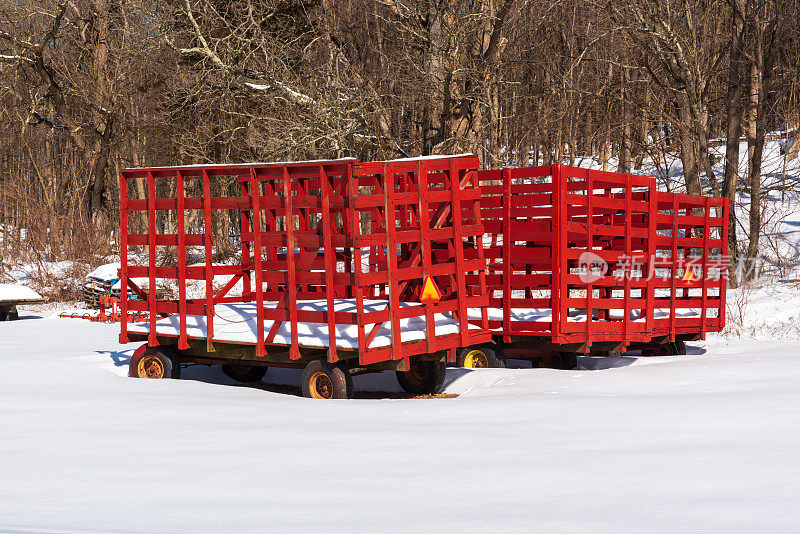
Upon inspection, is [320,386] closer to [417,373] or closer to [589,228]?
[417,373]

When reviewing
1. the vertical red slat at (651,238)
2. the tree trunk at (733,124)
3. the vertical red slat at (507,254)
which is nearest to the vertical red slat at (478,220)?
the vertical red slat at (507,254)

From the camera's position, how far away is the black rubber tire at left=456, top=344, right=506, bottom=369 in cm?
977

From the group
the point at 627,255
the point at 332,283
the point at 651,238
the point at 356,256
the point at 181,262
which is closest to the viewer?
the point at 356,256

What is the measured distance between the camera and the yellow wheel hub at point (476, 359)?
9.77 meters

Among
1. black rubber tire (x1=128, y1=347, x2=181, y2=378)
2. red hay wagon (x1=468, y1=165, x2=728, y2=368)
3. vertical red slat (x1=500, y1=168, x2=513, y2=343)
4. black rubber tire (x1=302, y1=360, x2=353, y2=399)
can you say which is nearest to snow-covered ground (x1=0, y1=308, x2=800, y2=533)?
black rubber tire (x1=302, y1=360, x2=353, y2=399)

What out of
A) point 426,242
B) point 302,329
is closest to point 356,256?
point 426,242

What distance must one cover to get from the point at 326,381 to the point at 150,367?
2.53 m

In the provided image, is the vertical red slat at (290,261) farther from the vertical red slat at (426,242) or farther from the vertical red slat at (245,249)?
the vertical red slat at (245,249)

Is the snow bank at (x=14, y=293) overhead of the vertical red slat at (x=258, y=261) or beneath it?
beneath

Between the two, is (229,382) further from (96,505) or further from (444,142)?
(444,142)

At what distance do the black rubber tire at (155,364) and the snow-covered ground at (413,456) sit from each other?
849mm

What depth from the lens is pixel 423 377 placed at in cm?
895

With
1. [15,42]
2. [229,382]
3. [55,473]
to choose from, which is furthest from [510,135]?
[55,473]

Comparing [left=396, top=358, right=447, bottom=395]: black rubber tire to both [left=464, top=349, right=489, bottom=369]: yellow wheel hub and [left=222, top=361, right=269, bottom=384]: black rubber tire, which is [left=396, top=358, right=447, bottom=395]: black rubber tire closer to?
[left=464, top=349, right=489, bottom=369]: yellow wheel hub
